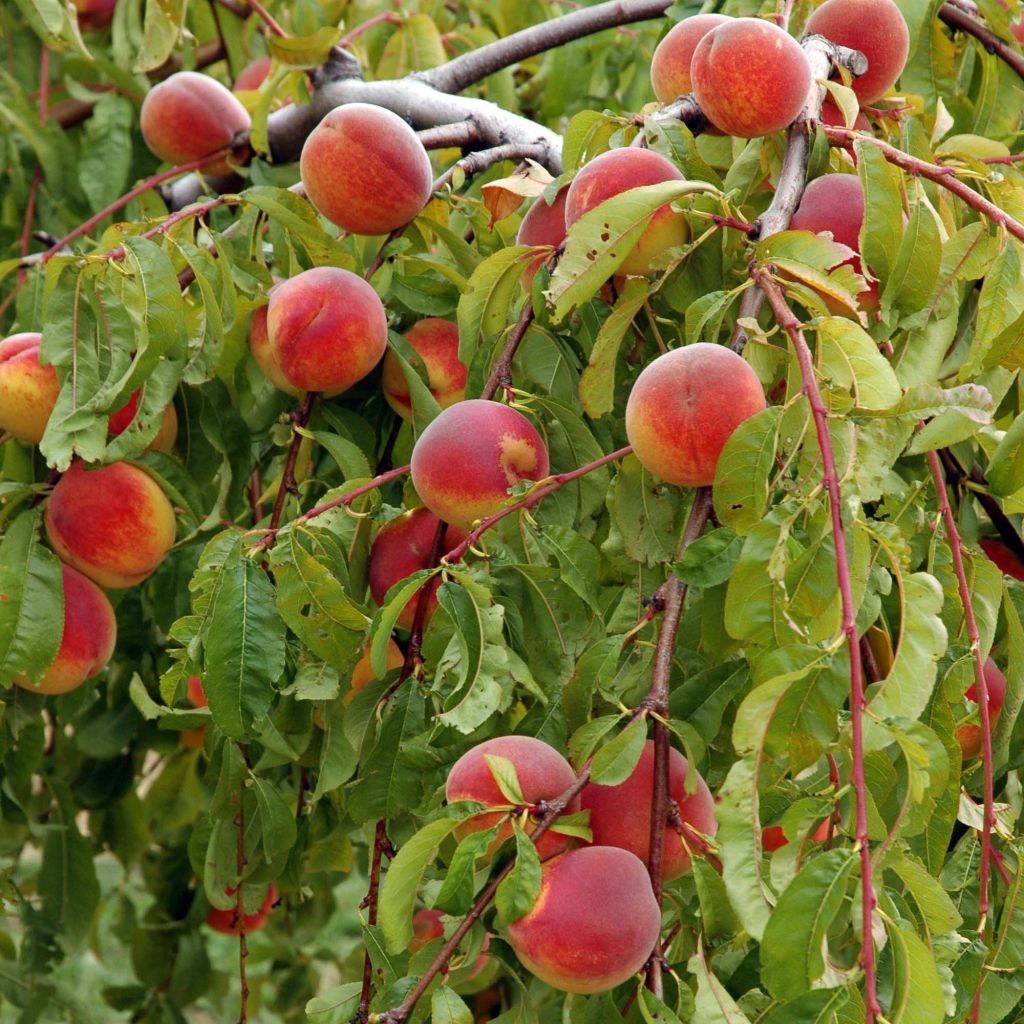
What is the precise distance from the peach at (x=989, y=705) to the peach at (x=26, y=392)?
0.84 m

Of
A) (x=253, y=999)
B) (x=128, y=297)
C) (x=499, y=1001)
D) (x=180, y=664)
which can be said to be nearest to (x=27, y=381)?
(x=128, y=297)

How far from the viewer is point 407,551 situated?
1117 millimetres

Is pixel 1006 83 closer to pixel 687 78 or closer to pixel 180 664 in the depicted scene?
pixel 687 78

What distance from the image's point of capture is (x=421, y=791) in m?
1.03

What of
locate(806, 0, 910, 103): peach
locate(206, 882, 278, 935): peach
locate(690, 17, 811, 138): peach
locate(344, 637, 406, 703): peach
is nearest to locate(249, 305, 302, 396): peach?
locate(344, 637, 406, 703): peach

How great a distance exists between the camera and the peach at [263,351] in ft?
4.11

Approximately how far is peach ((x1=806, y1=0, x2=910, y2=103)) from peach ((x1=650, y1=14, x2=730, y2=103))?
0.31 feet

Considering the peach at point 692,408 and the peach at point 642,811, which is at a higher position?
the peach at point 692,408

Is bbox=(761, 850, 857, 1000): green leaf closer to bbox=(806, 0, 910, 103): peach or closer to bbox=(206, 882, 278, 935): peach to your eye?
bbox=(806, 0, 910, 103): peach

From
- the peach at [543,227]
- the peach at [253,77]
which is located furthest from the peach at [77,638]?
the peach at [253,77]

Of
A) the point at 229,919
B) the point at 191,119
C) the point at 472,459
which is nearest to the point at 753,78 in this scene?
the point at 472,459

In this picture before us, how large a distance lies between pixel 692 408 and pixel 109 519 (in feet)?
2.08

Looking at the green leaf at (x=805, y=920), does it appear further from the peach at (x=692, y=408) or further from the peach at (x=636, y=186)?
the peach at (x=636, y=186)

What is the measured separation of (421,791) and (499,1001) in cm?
120
